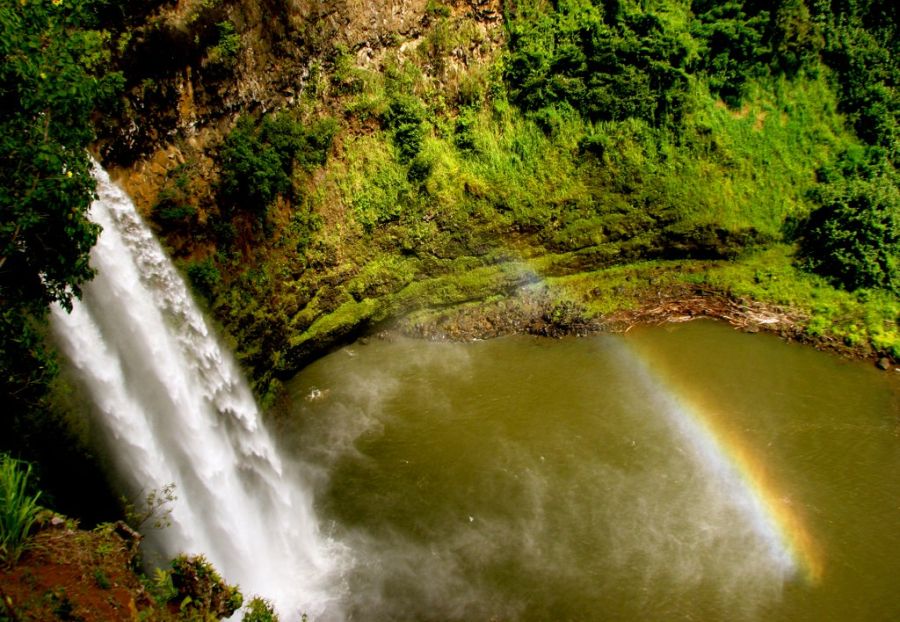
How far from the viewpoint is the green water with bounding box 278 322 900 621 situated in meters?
10.3

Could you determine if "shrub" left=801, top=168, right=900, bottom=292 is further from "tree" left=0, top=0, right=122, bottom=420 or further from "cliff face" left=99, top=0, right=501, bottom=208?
"tree" left=0, top=0, right=122, bottom=420

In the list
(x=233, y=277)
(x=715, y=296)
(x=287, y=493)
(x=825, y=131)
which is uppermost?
(x=233, y=277)

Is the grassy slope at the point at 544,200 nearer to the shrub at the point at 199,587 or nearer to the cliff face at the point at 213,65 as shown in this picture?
the cliff face at the point at 213,65

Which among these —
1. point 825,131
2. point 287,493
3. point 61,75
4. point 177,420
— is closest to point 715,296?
point 825,131

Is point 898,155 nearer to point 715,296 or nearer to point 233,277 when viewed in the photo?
point 715,296

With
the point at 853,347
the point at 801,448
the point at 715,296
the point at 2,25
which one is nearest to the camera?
the point at 2,25

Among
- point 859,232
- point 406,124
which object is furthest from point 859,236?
point 406,124

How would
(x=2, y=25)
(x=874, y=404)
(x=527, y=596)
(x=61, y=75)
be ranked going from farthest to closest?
(x=874, y=404) < (x=527, y=596) < (x=61, y=75) < (x=2, y=25)

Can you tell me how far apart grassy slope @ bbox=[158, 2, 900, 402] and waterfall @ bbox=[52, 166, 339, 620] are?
11.3 ft

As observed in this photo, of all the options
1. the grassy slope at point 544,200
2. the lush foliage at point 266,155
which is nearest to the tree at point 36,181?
the lush foliage at point 266,155

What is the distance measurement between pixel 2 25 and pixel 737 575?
13.7 metres

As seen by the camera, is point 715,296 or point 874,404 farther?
point 715,296

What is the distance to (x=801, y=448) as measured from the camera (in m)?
12.9

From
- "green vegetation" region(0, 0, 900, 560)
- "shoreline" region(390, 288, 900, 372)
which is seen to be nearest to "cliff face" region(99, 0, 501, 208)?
"green vegetation" region(0, 0, 900, 560)
